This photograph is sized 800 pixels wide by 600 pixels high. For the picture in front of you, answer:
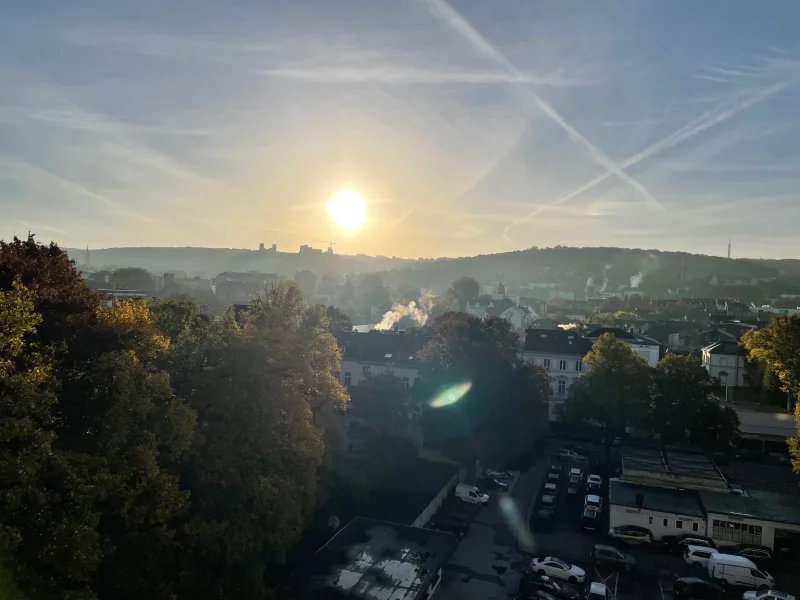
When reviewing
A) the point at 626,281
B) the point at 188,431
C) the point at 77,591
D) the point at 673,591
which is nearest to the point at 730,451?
Result: the point at 673,591

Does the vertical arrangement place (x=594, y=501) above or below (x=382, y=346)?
below

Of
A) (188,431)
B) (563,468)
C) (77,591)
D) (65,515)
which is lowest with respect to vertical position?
(563,468)

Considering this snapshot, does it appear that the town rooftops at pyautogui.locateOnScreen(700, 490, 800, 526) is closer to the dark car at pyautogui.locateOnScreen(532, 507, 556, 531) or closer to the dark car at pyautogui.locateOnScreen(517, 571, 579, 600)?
the dark car at pyautogui.locateOnScreen(532, 507, 556, 531)

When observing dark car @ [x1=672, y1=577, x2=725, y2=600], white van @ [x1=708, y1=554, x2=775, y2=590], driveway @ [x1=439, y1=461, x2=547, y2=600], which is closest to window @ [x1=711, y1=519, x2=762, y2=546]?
white van @ [x1=708, y1=554, x2=775, y2=590]

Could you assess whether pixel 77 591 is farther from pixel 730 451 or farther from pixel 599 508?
pixel 730 451

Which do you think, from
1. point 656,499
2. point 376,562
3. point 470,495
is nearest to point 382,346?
point 470,495

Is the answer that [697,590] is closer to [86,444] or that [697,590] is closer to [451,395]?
[451,395]
